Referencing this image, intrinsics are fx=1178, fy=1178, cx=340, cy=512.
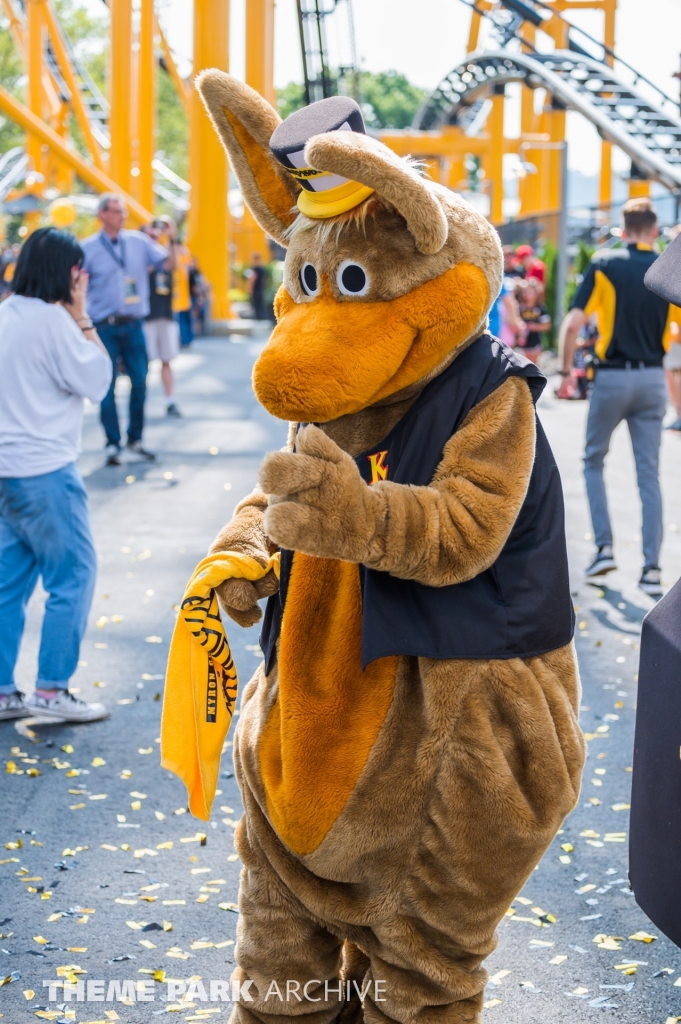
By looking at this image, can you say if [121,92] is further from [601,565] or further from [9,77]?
[601,565]

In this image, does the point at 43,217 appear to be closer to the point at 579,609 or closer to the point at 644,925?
the point at 579,609

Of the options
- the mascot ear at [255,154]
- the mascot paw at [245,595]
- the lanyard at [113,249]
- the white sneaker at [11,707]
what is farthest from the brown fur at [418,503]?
the lanyard at [113,249]

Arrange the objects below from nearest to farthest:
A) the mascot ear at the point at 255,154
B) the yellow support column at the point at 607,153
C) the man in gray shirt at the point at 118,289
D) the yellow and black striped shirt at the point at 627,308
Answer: the mascot ear at the point at 255,154 < the yellow and black striped shirt at the point at 627,308 < the man in gray shirt at the point at 118,289 < the yellow support column at the point at 607,153

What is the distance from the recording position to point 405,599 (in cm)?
220

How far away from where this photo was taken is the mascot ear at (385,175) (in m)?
2.02

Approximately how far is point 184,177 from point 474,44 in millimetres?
34091

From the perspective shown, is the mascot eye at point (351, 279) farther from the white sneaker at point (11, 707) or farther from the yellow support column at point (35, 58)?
the yellow support column at point (35, 58)

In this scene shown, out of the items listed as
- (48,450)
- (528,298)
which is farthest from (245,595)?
(528,298)

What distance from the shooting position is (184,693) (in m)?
2.59

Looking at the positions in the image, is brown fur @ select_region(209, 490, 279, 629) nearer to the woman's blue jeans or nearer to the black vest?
the black vest

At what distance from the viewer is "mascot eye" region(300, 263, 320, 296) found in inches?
89.9

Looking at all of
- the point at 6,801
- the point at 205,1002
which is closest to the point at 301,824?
the point at 205,1002

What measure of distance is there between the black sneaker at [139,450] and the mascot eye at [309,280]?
8987 mm

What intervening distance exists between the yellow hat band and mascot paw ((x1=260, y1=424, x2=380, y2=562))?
18.4 inches
